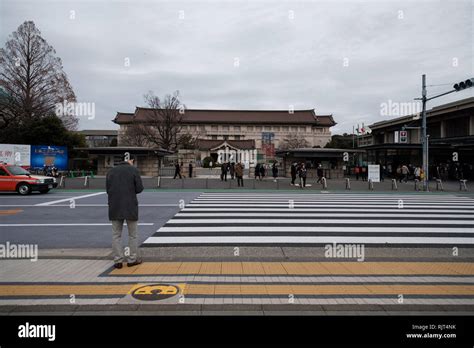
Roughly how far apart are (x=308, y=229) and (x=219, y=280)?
4.31 meters

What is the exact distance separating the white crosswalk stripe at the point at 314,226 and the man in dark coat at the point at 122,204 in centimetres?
150

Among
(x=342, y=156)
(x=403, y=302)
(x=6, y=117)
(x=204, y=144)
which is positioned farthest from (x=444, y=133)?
(x=6, y=117)

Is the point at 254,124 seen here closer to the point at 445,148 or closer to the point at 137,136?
the point at 137,136

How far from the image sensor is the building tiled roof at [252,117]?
80.6 meters

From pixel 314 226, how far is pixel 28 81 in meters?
36.4

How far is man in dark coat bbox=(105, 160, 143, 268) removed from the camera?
16.8ft

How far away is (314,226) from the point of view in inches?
338

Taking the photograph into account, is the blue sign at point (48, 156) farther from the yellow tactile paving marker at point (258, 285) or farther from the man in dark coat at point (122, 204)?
the yellow tactile paving marker at point (258, 285)

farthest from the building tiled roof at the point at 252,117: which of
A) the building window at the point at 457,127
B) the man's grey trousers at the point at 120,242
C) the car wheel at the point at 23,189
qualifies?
the man's grey trousers at the point at 120,242

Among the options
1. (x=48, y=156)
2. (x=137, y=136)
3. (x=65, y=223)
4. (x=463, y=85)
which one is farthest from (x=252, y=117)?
(x=65, y=223)

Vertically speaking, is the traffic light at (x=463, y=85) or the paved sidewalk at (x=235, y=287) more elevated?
the traffic light at (x=463, y=85)

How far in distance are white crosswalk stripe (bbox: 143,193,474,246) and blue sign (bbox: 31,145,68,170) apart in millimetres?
24982

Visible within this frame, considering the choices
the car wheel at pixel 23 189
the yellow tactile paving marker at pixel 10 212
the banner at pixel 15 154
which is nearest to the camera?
the yellow tactile paving marker at pixel 10 212
